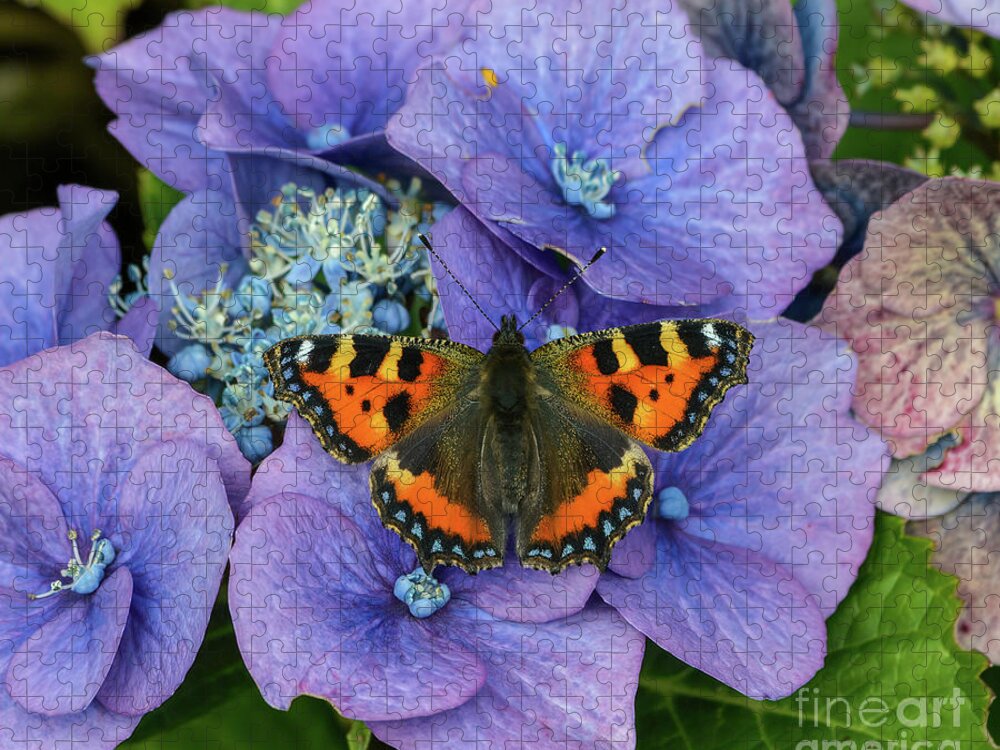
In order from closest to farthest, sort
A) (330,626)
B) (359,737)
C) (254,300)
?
(330,626) < (359,737) < (254,300)

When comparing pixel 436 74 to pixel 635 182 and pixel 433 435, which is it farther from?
pixel 433 435

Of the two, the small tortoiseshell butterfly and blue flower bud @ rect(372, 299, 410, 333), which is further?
blue flower bud @ rect(372, 299, 410, 333)

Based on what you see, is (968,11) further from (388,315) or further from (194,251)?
(194,251)

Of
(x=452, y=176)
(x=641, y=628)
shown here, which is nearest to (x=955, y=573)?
(x=641, y=628)

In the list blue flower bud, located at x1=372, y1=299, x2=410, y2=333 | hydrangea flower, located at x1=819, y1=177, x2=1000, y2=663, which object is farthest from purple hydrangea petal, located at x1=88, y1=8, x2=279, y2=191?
hydrangea flower, located at x1=819, y1=177, x2=1000, y2=663

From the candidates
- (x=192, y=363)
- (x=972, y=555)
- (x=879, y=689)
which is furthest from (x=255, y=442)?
(x=972, y=555)

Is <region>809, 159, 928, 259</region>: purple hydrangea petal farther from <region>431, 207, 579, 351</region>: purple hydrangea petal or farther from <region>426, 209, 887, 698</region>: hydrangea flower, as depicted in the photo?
A: <region>431, 207, 579, 351</region>: purple hydrangea petal

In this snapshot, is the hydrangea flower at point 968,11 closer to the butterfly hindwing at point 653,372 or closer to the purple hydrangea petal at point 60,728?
the butterfly hindwing at point 653,372
